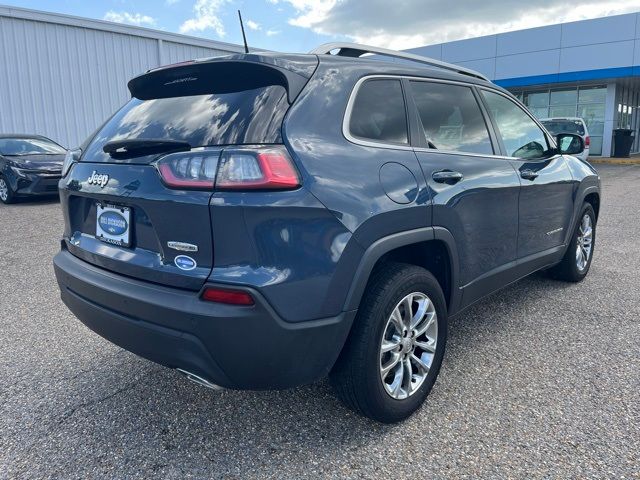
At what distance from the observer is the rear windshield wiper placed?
84.7 inches

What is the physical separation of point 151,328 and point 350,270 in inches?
34.0

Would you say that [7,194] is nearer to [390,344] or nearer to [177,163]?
[177,163]

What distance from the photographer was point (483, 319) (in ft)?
12.6

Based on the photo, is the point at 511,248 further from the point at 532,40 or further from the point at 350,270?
the point at 532,40

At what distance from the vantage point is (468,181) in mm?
2869

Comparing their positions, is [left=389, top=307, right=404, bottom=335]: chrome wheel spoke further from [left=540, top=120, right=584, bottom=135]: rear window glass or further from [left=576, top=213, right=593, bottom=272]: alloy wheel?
[left=540, top=120, right=584, bottom=135]: rear window glass

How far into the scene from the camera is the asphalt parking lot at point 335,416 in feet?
7.22

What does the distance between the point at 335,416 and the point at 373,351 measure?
0.54 meters

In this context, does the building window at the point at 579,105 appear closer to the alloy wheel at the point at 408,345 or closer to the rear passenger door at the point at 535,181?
the rear passenger door at the point at 535,181

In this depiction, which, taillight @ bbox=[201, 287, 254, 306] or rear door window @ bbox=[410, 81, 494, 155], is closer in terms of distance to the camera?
taillight @ bbox=[201, 287, 254, 306]

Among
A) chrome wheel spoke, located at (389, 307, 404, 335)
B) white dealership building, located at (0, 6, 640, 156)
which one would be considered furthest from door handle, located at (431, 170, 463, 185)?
white dealership building, located at (0, 6, 640, 156)

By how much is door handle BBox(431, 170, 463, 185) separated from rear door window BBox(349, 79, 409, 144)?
24 cm

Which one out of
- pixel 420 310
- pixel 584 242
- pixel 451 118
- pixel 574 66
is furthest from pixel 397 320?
pixel 574 66

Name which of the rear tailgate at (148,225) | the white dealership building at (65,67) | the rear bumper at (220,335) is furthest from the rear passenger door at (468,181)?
the white dealership building at (65,67)
